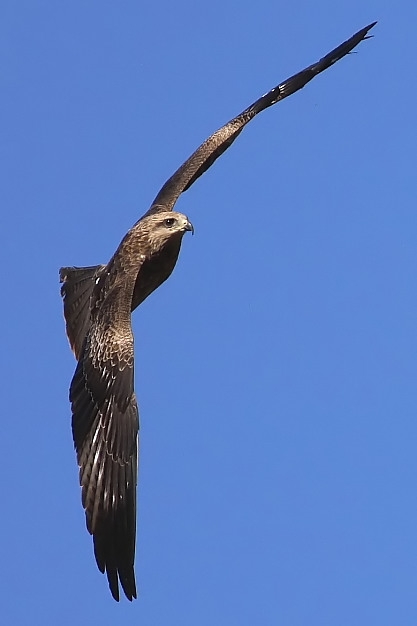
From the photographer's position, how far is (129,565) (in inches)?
494

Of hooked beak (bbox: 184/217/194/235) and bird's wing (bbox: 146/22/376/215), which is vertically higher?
bird's wing (bbox: 146/22/376/215)

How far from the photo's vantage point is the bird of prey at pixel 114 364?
1271 cm

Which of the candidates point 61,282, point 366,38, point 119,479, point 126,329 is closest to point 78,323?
point 61,282

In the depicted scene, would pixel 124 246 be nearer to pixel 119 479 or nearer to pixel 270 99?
pixel 119 479

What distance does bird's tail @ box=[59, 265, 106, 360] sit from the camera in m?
15.6

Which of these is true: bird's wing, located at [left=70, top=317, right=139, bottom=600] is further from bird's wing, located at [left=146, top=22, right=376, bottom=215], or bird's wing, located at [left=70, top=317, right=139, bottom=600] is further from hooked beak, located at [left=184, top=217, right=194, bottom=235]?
bird's wing, located at [left=146, top=22, right=376, bottom=215]

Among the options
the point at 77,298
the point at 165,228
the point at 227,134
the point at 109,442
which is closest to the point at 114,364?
the point at 109,442

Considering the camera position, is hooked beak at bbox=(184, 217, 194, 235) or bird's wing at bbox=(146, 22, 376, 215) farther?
bird's wing at bbox=(146, 22, 376, 215)

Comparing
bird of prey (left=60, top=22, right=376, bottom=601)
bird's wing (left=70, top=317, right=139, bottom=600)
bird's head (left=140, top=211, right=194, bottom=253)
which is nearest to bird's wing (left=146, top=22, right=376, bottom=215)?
bird of prey (left=60, top=22, right=376, bottom=601)

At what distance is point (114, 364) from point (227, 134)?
431 centimetres

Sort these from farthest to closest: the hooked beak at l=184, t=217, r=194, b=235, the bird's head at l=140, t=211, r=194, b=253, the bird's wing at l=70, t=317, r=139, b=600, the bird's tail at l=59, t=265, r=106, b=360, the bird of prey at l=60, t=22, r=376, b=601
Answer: the bird's tail at l=59, t=265, r=106, b=360 → the hooked beak at l=184, t=217, r=194, b=235 → the bird's head at l=140, t=211, r=194, b=253 → the bird of prey at l=60, t=22, r=376, b=601 → the bird's wing at l=70, t=317, r=139, b=600

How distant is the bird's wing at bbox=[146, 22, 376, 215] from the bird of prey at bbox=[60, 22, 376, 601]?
0.02 meters

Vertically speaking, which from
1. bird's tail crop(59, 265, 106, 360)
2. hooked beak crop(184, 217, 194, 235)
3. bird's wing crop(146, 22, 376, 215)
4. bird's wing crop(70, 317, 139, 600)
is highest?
bird's wing crop(146, 22, 376, 215)

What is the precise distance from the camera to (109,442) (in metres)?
13.2
